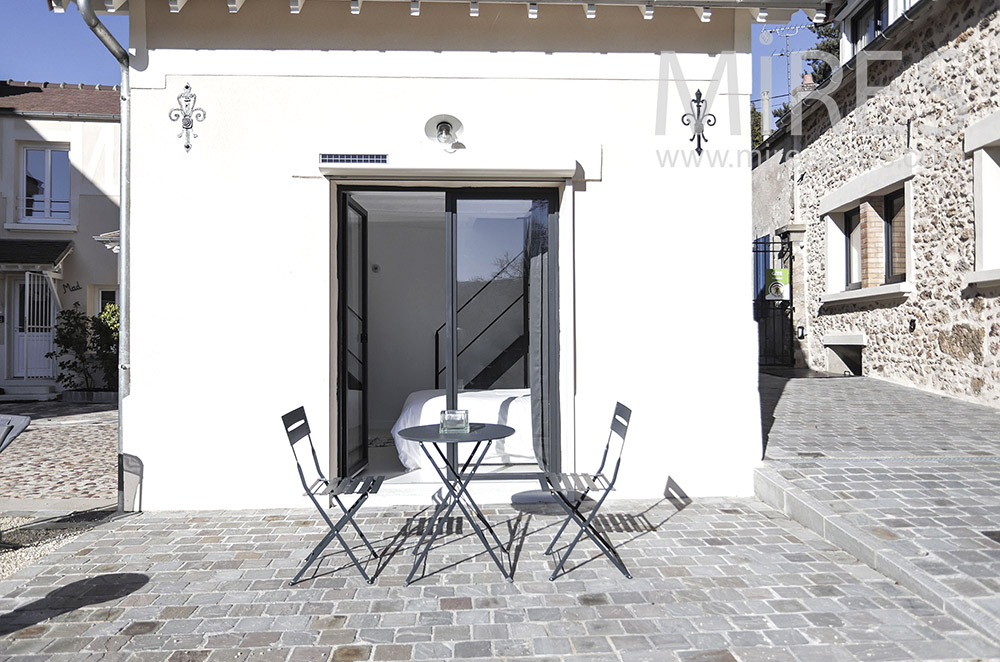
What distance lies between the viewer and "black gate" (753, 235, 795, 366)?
1314 centimetres

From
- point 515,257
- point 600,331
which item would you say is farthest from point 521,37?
point 600,331

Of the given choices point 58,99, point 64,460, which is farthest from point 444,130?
point 58,99

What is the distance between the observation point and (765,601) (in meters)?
3.14

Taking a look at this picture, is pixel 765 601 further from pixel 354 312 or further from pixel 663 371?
pixel 354 312

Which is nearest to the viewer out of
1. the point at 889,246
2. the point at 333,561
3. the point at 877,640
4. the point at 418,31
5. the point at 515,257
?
the point at 877,640

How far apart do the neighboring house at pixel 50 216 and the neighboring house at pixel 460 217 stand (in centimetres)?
1125

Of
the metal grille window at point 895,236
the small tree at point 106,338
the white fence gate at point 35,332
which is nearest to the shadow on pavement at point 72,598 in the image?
the metal grille window at point 895,236

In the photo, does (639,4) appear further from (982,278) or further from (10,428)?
(982,278)

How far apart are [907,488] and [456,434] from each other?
9.78ft

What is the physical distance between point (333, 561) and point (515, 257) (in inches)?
101

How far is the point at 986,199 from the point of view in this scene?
721 centimetres

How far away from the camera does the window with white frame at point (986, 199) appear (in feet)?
23.6

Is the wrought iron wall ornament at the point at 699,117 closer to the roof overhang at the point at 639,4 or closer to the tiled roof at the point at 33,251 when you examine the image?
the roof overhang at the point at 639,4

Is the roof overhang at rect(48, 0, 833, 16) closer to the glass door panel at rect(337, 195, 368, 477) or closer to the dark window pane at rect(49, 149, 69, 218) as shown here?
the glass door panel at rect(337, 195, 368, 477)
